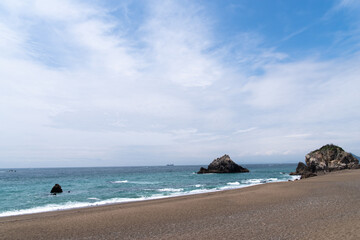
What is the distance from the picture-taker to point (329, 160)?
68.9m

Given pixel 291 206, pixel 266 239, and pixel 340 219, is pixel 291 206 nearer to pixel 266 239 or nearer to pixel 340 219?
pixel 340 219

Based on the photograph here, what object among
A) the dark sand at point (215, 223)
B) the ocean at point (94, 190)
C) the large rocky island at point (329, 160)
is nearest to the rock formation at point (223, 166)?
the large rocky island at point (329, 160)

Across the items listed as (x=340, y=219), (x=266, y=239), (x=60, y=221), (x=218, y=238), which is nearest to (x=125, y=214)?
(x=60, y=221)

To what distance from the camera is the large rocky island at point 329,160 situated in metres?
66.0

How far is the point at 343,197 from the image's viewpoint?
19.2m

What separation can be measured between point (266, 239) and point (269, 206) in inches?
311

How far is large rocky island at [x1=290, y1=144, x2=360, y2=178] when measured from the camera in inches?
2598

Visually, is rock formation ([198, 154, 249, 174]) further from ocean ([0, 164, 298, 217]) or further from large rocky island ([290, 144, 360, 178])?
ocean ([0, 164, 298, 217])

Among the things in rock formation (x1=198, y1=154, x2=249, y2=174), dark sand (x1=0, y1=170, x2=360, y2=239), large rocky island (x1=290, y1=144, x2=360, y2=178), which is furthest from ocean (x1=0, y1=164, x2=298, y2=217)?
rock formation (x1=198, y1=154, x2=249, y2=174)

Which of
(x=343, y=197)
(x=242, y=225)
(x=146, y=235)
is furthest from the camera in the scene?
(x=343, y=197)

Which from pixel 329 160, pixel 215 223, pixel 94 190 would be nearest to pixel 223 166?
pixel 329 160

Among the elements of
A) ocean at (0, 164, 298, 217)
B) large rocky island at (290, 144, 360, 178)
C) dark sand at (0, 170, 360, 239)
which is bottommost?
ocean at (0, 164, 298, 217)

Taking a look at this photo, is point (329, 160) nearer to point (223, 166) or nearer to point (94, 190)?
point (223, 166)

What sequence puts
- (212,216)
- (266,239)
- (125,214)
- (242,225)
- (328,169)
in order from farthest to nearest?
(328,169) < (125,214) < (212,216) < (242,225) < (266,239)
